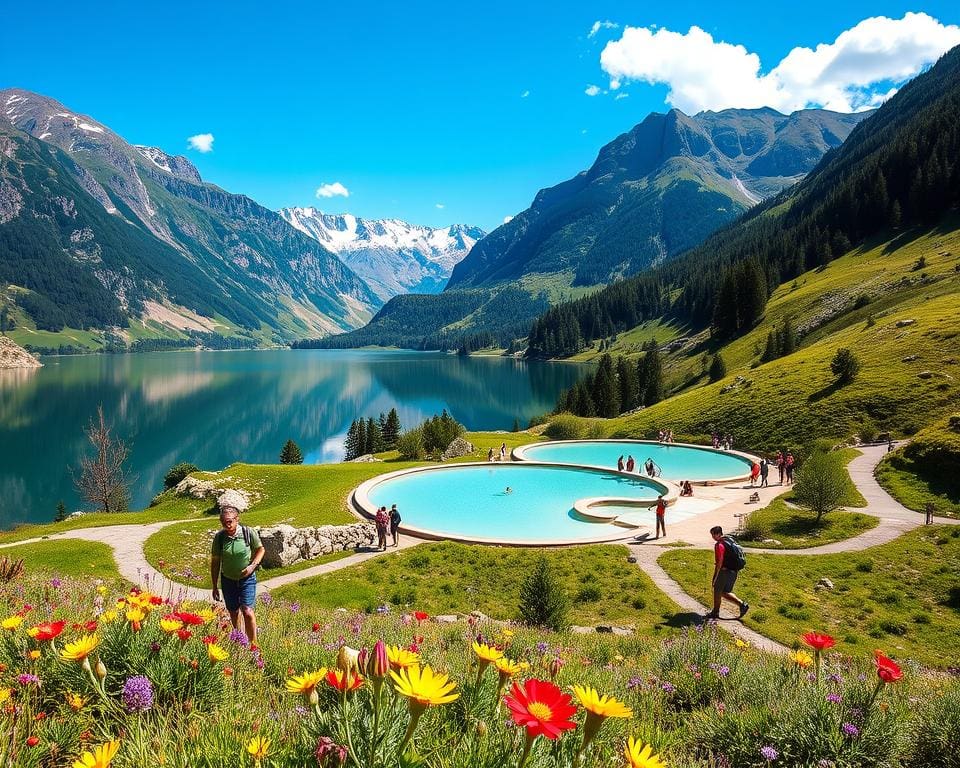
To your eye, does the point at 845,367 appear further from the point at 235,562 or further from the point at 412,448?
the point at 235,562

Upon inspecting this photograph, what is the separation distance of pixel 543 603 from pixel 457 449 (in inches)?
1359

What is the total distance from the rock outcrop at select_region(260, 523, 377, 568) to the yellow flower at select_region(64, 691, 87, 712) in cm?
1870

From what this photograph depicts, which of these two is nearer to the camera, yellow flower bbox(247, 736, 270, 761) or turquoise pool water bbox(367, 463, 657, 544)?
yellow flower bbox(247, 736, 270, 761)

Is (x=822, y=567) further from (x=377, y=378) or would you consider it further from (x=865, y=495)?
(x=377, y=378)

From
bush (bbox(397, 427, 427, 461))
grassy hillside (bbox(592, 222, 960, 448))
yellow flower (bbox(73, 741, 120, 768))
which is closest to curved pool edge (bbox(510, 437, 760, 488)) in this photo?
grassy hillside (bbox(592, 222, 960, 448))

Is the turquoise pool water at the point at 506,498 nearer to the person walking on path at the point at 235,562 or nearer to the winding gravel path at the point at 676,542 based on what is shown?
the winding gravel path at the point at 676,542

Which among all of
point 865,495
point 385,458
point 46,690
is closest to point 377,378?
point 385,458

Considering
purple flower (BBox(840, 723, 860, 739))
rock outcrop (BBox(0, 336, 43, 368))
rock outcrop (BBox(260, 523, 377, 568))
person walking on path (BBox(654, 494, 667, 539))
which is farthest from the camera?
rock outcrop (BBox(0, 336, 43, 368))

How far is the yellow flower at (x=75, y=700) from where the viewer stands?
3.13m

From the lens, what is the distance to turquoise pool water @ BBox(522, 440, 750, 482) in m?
37.6

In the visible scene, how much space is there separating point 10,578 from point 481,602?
12373 millimetres

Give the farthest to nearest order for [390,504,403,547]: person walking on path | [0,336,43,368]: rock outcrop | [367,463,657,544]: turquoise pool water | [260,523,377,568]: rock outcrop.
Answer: [0,336,43,368]: rock outcrop → [367,463,657,544]: turquoise pool water → [390,504,403,547]: person walking on path → [260,523,377,568]: rock outcrop

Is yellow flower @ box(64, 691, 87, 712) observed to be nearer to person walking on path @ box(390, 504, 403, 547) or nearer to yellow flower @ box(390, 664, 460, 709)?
yellow flower @ box(390, 664, 460, 709)

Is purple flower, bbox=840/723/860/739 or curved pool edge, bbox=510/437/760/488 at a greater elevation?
purple flower, bbox=840/723/860/739
